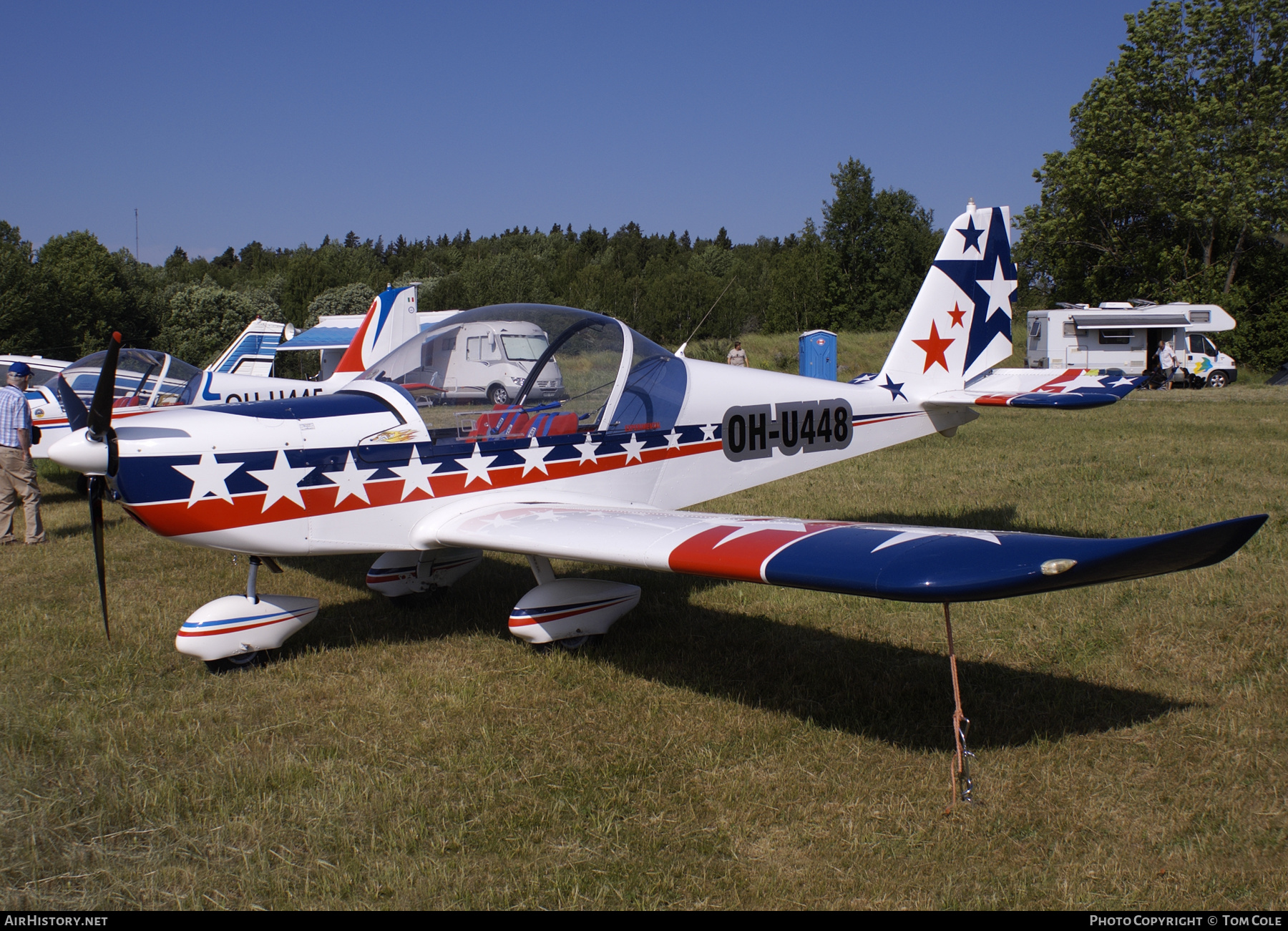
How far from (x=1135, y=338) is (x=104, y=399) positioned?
28.9 m

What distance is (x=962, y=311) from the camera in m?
7.24

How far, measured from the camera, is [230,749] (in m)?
3.68

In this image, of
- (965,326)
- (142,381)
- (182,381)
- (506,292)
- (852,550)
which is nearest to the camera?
(852,550)

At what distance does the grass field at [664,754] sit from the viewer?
2750mm

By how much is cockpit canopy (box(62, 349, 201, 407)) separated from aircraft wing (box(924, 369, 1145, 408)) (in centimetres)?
927

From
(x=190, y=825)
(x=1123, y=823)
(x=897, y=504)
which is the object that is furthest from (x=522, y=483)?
(x=897, y=504)

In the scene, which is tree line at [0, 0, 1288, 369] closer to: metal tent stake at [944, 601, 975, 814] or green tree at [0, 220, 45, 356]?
green tree at [0, 220, 45, 356]

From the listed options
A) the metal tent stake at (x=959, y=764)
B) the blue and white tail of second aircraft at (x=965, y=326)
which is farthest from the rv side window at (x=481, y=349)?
the blue and white tail of second aircraft at (x=965, y=326)

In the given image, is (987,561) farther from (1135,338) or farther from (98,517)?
(1135,338)

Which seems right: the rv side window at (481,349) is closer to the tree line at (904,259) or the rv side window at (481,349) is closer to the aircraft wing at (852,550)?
the aircraft wing at (852,550)

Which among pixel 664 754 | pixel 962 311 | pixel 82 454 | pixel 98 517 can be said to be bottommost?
pixel 664 754

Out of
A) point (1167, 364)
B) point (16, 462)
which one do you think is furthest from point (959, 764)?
point (1167, 364)

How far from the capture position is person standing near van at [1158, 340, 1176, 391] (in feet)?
81.0
